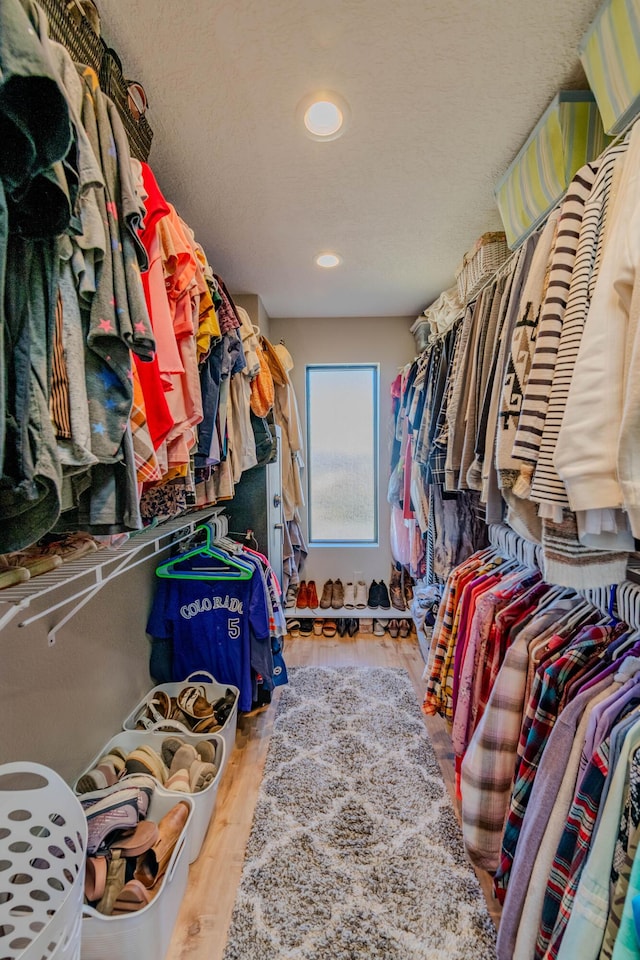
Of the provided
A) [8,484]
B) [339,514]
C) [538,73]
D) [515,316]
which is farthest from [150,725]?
[538,73]

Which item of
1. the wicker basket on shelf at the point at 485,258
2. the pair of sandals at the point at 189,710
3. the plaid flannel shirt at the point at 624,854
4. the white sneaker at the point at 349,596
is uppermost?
the wicker basket on shelf at the point at 485,258

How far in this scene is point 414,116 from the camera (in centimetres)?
139

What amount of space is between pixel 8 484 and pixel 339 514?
316 cm

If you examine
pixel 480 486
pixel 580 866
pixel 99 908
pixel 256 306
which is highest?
pixel 256 306

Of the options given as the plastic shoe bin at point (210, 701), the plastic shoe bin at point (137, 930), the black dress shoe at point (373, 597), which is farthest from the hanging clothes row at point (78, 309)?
the black dress shoe at point (373, 597)

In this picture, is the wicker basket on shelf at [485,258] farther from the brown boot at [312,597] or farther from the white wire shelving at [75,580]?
the brown boot at [312,597]

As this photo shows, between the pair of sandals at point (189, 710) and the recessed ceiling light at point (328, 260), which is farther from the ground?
the recessed ceiling light at point (328, 260)

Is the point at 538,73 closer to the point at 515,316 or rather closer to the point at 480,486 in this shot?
the point at 515,316

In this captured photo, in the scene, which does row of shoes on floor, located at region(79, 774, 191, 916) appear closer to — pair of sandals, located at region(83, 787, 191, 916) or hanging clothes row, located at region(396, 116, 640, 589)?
pair of sandals, located at region(83, 787, 191, 916)

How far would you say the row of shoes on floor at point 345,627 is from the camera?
3221 millimetres

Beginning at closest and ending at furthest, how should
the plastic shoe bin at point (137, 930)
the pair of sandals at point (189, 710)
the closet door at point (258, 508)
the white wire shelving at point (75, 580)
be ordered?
the white wire shelving at point (75, 580) < the plastic shoe bin at point (137, 930) < the pair of sandals at point (189, 710) < the closet door at point (258, 508)

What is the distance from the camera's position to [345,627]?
3.23 m

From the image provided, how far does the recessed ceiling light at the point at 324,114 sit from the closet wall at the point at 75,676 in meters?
1.75

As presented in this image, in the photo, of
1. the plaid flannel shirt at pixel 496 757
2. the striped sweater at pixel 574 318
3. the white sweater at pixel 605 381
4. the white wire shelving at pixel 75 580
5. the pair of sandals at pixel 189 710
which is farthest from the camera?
the pair of sandals at pixel 189 710
